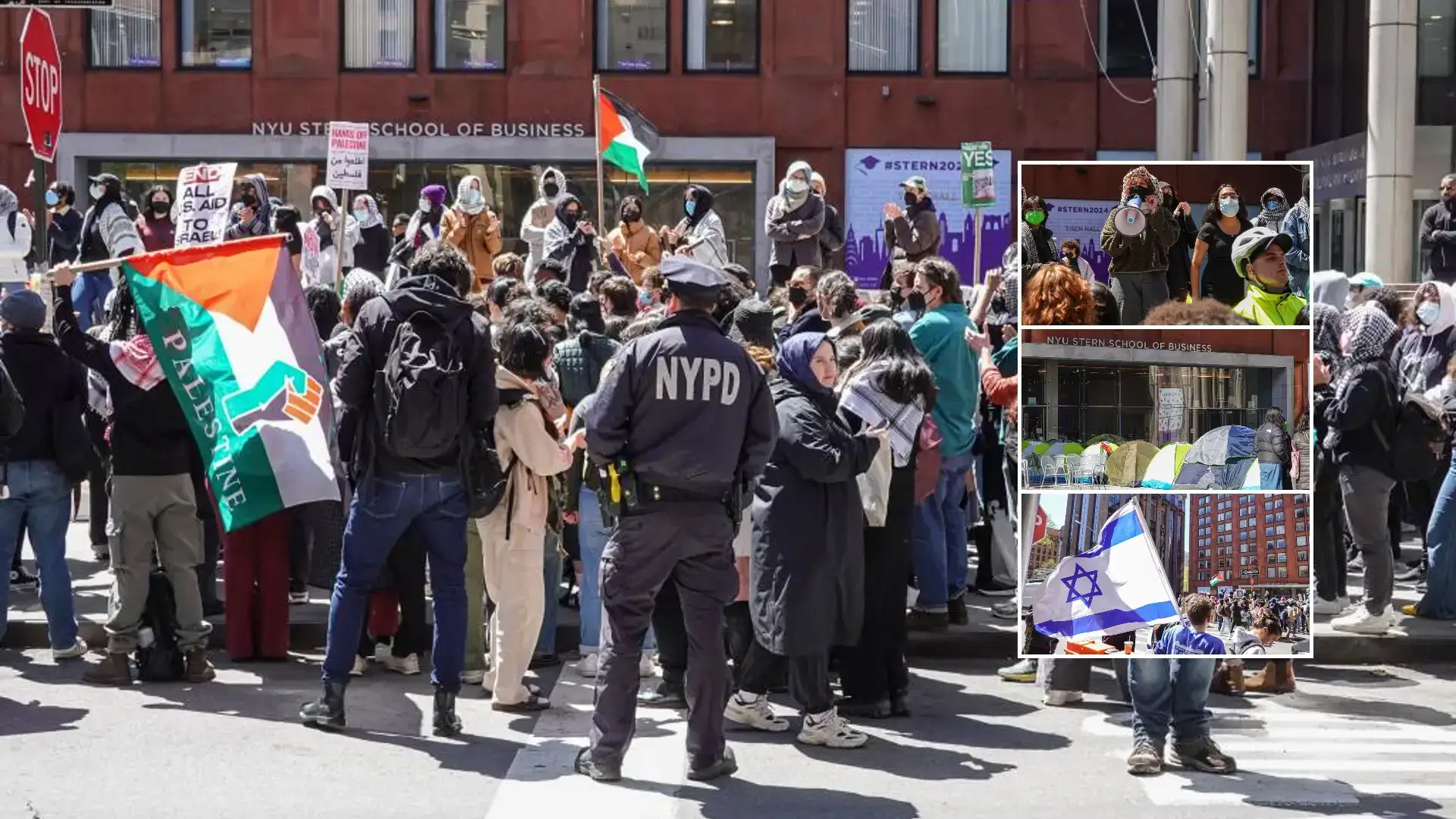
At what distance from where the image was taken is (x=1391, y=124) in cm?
2400

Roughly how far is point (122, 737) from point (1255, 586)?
4.70 meters

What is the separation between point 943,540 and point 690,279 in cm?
354

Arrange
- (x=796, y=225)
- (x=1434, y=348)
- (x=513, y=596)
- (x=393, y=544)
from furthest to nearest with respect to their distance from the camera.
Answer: (x=796, y=225) → (x=1434, y=348) → (x=513, y=596) → (x=393, y=544)

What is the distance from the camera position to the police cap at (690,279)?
7.64 metres

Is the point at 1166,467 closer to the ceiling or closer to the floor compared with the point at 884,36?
closer to the floor

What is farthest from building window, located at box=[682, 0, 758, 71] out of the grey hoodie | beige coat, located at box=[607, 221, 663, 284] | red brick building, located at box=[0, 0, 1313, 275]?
the grey hoodie

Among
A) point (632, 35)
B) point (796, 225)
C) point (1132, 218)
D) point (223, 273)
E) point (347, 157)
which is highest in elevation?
point (632, 35)

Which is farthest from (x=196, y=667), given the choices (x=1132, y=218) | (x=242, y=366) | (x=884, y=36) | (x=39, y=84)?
(x=884, y=36)

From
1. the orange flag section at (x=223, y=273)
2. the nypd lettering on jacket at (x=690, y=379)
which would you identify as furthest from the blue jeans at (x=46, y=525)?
the nypd lettering on jacket at (x=690, y=379)

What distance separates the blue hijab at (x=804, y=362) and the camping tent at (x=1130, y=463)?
5.16 feet

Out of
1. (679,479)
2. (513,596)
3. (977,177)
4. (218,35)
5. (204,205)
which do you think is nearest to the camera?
(679,479)

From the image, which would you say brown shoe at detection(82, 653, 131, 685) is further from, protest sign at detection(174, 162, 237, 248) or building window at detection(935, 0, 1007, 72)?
building window at detection(935, 0, 1007, 72)

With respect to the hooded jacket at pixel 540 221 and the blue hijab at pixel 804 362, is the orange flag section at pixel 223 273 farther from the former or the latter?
the hooded jacket at pixel 540 221

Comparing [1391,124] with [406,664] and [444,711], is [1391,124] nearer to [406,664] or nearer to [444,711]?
[406,664]
